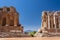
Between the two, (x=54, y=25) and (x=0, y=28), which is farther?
(x=54, y=25)

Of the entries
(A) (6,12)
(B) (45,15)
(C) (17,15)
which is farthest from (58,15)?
(A) (6,12)

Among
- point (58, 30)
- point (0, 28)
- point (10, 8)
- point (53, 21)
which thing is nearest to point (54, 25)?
point (53, 21)

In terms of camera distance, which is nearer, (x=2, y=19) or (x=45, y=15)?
(x=2, y=19)

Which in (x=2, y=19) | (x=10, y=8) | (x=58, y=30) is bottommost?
(x=58, y=30)

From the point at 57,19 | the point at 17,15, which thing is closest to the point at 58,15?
the point at 57,19

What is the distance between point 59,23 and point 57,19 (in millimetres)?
1508

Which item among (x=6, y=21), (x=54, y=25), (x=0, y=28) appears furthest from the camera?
(x=54, y=25)

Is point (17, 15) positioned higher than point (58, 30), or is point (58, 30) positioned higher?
point (17, 15)

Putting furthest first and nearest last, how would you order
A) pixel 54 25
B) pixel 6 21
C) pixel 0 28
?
pixel 54 25
pixel 6 21
pixel 0 28

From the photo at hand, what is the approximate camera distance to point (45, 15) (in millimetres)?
54469

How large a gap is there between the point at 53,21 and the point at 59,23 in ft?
10.9

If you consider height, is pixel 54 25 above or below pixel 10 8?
below

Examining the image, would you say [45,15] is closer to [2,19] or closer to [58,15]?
[58,15]

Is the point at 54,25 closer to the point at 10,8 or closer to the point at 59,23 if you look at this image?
the point at 59,23
